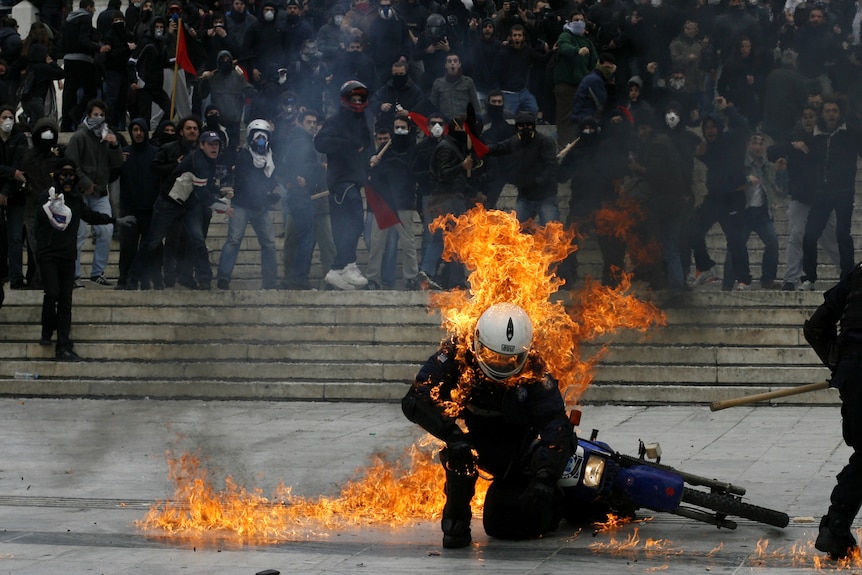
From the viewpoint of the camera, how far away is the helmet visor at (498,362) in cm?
742

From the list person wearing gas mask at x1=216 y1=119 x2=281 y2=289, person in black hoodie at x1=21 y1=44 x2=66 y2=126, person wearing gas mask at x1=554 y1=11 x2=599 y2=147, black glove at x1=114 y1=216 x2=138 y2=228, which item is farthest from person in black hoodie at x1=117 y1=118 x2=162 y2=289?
person wearing gas mask at x1=554 y1=11 x2=599 y2=147

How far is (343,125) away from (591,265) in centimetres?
272

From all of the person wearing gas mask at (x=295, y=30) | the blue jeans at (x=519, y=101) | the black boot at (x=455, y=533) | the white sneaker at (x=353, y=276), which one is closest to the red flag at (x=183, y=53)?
the white sneaker at (x=353, y=276)

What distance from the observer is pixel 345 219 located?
47.3 feet

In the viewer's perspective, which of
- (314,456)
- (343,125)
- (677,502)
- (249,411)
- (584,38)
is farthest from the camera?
(584,38)

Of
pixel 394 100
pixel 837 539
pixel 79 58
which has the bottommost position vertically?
pixel 837 539

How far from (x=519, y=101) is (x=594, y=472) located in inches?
338

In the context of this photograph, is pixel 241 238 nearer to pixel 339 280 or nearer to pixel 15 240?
pixel 339 280

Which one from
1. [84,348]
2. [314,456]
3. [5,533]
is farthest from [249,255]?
[5,533]

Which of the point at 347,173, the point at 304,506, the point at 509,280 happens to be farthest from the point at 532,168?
the point at 304,506

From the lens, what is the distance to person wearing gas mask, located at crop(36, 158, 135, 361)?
13586mm

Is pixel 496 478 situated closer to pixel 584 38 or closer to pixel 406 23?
pixel 406 23

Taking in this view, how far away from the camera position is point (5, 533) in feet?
25.7

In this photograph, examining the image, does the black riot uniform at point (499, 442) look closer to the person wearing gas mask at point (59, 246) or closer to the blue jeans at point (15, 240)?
the person wearing gas mask at point (59, 246)
